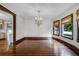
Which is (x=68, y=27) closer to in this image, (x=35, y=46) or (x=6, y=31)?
(x=35, y=46)

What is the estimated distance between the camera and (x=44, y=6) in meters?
2.37

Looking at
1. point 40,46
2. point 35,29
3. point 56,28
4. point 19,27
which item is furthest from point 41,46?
point 19,27

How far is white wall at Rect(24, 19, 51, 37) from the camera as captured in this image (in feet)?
8.81

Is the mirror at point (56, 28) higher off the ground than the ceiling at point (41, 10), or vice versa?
the ceiling at point (41, 10)

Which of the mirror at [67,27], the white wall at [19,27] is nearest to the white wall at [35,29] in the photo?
the white wall at [19,27]

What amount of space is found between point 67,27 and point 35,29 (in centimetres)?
75

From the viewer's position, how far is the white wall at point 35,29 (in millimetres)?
2686

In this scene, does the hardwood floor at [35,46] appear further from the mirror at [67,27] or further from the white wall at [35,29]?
the mirror at [67,27]

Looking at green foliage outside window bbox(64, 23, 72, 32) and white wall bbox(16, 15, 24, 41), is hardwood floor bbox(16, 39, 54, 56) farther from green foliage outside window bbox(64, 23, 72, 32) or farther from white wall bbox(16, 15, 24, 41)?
green foliage outside window bbox(64, 23, 72, 32)

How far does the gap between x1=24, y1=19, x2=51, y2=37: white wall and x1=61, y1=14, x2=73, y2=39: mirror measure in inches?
13.1

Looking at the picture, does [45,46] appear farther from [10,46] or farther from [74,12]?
[74,12]

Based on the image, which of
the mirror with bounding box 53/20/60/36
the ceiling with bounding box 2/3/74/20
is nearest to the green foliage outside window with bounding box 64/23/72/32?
the mirror with bounding box 53/20/60/36

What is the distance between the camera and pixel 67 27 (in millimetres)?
2494

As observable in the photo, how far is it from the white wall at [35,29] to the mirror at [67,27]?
1.09 ft
